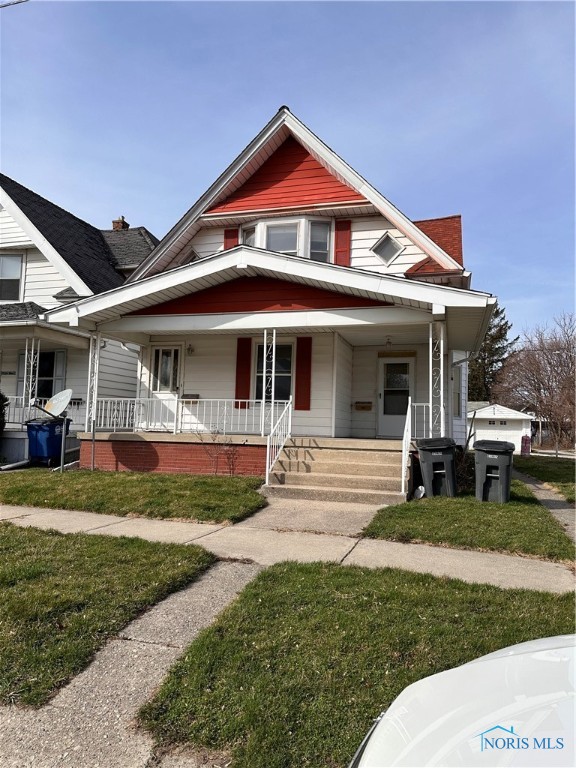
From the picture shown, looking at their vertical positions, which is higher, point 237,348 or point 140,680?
point 237,348

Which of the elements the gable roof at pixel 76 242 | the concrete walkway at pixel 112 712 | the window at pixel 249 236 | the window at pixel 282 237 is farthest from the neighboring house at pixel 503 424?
the concrete walkway at pixel 112 712

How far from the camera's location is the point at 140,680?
3.47 meters

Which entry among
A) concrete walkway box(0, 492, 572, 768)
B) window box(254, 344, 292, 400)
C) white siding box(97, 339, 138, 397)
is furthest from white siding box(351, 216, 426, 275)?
white siding box(97, 339, 138, 397)

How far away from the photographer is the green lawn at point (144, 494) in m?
8.20

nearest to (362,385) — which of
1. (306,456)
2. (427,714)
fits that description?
(306,456)

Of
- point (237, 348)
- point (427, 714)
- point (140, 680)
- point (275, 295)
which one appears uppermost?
point (275, 295)

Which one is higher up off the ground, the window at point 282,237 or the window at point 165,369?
the window at point 282,237

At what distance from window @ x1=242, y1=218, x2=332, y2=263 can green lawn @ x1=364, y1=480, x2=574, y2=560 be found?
721cm

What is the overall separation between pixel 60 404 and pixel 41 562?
24.0 ft

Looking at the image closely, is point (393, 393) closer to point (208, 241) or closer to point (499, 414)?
point (208, 241)

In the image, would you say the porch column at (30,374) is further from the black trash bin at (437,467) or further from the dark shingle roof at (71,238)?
the black trash bin at (437,467)

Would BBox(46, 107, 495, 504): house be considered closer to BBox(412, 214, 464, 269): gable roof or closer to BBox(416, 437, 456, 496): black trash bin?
BBox(412, 214, 464, 269): gable roof

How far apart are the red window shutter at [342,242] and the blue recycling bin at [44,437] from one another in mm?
7653

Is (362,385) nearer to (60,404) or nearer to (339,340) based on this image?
(339,340)
